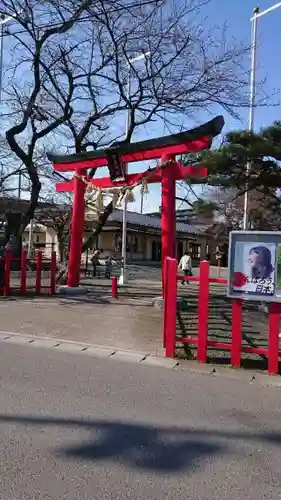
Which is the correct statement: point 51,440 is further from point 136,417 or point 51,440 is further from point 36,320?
point 36,320

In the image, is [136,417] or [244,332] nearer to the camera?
[136,417]

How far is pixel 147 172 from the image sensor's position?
12867mm

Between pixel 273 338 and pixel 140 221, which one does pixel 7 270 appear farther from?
pixel 140 221

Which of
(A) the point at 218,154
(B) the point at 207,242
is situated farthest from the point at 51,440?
(B) the point at 207,242

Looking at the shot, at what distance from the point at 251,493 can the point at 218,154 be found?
871 centimetres

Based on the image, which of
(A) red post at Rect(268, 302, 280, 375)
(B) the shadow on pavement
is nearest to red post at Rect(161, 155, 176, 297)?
(A) red post at Rect(268, 302, 280, 375)

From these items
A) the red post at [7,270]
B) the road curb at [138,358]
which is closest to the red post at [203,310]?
the road curb at [138,358]

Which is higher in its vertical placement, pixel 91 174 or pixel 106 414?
pixel 91 174

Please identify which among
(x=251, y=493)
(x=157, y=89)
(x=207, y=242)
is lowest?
(x=251, y=493)

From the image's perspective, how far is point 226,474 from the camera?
3.33m

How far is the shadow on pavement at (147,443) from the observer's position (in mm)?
3484

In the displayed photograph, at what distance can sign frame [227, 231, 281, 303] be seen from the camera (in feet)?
20.2

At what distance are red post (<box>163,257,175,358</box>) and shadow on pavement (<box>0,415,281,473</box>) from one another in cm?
266

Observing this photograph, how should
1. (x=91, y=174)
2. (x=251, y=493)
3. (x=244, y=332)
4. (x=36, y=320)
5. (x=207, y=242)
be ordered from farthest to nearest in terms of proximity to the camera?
(x=207, y=242) → (x=91, y=174) → (x=36, y=320) → (x=244, y=332) → (x=251, y=493)
